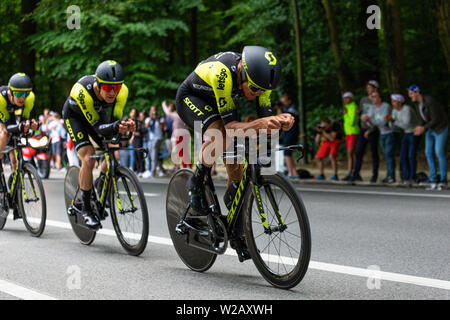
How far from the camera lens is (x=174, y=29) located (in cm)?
2636

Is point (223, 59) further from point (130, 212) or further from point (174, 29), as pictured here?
point (174, 29)

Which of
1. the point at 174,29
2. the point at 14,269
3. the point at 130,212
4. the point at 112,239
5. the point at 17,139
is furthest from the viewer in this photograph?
the point at 174,29

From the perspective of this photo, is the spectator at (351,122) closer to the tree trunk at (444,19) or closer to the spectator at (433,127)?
the spectator at (433,127)

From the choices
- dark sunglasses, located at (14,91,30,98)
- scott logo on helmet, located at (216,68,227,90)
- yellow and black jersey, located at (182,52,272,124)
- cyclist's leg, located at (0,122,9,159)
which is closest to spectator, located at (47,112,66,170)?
cyclist's leg, located at (0,122,9,159)

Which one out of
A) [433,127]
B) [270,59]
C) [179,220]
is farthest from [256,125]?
[433,127]

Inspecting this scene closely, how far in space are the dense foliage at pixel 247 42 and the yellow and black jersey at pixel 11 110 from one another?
36.8 ft

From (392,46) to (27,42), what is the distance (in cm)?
1441

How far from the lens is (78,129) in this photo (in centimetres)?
784

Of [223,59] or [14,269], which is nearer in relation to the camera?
[223,59]

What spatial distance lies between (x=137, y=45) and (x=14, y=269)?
2113 cm

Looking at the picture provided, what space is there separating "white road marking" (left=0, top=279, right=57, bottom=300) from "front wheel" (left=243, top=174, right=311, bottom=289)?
1.65m

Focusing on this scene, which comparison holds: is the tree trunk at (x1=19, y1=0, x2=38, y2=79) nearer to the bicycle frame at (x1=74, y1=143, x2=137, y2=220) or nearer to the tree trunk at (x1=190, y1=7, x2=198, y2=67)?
the tree trunk at (x1=190, y1=7, x2=198, y2=67)
